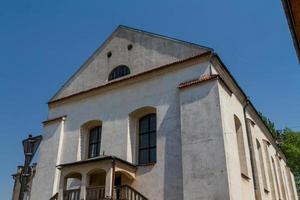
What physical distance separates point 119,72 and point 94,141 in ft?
14.2

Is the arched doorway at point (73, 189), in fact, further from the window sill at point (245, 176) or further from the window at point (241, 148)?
the window at point (241, 148)

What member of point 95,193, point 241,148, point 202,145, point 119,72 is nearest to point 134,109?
point 119,72

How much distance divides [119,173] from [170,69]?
5.88 meters

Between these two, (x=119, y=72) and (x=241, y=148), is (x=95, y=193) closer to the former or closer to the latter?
(x=119, y=72)

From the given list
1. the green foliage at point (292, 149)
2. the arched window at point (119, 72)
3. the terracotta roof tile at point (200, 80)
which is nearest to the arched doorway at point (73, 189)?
the arched window at point (119, 72)

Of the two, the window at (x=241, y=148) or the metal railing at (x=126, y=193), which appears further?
the window at (x=241, y=148)

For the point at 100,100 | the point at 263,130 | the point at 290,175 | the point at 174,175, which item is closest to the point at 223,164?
the point at 174,175

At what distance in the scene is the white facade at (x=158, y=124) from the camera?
12812 millimetres

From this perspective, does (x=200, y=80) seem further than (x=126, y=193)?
Yes

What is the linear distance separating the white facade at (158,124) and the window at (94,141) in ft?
0.98

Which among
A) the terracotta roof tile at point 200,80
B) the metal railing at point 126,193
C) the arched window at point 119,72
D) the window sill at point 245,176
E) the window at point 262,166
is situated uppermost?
the arched window at point 119,72

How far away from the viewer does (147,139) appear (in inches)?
608

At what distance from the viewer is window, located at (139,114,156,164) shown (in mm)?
14930

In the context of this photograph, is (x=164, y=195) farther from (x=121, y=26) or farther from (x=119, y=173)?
(x=121, y=26)
